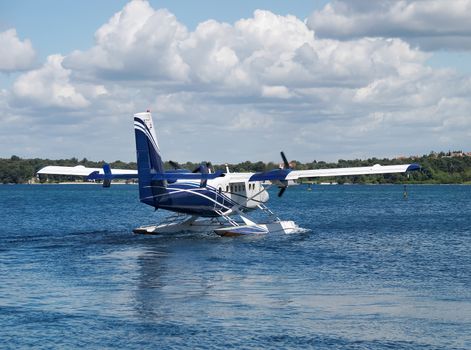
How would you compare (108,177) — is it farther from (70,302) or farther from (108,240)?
(70,302)

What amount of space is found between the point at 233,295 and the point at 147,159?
18.7 meters

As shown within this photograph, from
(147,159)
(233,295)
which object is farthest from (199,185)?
(233,295)

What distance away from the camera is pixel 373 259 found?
3541 cm

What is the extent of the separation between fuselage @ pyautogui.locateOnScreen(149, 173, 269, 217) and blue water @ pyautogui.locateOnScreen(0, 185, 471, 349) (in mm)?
2168

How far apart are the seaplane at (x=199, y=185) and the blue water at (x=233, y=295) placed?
2399 millimetres

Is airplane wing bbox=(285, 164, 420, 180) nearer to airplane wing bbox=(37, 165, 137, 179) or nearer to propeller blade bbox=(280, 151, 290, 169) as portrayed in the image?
propeller blade bbox=(280, 151, 290, 169)

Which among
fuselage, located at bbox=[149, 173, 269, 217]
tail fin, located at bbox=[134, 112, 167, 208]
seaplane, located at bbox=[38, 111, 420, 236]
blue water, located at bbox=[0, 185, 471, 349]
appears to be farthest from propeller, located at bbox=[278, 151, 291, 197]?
tail fin, located at bbox=[134, 112, 167, 208]

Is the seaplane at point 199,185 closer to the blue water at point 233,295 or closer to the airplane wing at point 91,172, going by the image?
the airplane wing at point 91,172

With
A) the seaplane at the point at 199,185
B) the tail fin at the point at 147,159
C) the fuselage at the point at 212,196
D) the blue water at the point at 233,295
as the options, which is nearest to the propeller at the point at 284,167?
the seaplane at the point at 199,185

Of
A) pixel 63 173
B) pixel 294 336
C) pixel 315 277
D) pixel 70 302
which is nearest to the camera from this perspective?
pixel 294 336

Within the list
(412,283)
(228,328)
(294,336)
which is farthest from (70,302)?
(412,283)

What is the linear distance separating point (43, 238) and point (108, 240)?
4429mm

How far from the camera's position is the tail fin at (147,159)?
41938mm

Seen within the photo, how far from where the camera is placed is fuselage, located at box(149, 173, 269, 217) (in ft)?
140
